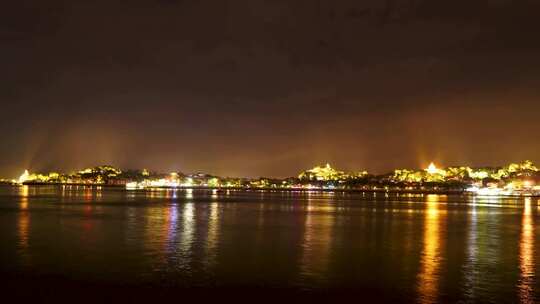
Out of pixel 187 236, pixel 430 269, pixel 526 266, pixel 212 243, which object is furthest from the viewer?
pixel 187 236

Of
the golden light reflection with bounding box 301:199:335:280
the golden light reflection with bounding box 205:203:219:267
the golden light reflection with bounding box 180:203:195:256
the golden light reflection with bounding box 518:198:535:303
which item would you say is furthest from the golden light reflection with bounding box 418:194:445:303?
the golden light reflection with bounding box 180:203:195:256

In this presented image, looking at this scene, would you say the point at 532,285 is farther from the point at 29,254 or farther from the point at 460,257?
the point at 29,254

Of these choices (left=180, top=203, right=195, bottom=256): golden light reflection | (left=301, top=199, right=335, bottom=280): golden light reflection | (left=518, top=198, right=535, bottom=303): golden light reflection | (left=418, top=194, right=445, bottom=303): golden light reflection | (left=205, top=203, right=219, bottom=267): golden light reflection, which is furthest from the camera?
(left=180, top=203, right=195, bottom=256): golden light reflection

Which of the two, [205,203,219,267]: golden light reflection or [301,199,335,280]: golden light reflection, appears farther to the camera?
[205,203,219,267]: golden light reflection

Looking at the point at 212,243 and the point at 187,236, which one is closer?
the point at 212,243

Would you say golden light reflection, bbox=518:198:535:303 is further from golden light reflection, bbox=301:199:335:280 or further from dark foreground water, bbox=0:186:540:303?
golden light reflection, bbox=301:199:335:280

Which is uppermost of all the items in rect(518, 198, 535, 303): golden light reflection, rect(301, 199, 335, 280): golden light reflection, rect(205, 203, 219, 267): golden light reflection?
rect(205, 203, 219, 267): golden light reflection

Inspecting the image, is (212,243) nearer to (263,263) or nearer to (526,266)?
(263,263)

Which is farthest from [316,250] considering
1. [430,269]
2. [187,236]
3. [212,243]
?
[187,236]

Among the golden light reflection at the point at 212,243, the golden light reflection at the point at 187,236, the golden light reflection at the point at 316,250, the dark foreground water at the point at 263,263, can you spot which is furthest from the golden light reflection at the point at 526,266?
the golden light reflection at the point at 187,236

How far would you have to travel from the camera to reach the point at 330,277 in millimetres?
19734

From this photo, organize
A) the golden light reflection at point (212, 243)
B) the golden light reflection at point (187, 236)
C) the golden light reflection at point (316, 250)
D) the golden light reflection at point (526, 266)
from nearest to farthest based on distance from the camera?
the golden light reflection at point (526, 266) < the golden light reflection at point (316, 250) < the golden light reflection at point (212, 243) < the golden light reflection at point (187, 236)

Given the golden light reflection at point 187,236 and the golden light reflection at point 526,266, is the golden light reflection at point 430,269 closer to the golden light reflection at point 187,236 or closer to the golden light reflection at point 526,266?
the golden light reflection at point 526,266

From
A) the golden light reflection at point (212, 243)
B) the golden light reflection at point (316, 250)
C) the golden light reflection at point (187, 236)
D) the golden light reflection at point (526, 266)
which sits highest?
the golden light reflection at point (187, 236)
